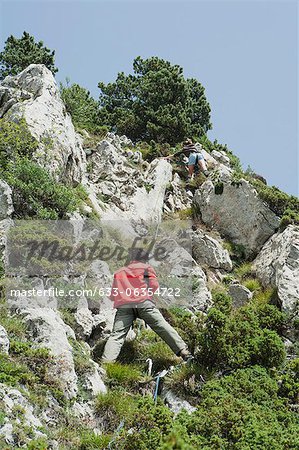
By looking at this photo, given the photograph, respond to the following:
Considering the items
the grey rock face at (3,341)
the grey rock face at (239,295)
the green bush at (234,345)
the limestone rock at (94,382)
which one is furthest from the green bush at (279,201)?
the grey rock face at (3,341)

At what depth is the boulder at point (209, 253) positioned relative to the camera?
1526 centimetres

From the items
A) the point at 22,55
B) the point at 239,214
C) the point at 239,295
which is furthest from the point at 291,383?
the point at 22,55

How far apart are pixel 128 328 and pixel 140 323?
1.23 meters

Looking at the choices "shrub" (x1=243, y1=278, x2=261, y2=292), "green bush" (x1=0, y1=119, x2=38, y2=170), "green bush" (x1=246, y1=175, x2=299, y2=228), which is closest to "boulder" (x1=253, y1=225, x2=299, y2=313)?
"shrub" (x1=243, y1=278, x2=261, y2=292)

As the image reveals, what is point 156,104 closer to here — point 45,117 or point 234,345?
point 45,117

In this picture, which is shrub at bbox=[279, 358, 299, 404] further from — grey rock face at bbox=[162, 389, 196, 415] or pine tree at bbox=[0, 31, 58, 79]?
pine tree at bbox=[0, 31, 58, 79]

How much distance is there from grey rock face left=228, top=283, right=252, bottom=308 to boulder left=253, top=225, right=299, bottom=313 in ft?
2.48

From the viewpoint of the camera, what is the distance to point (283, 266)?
13383 millimetres

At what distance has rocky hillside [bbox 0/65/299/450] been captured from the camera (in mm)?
7242

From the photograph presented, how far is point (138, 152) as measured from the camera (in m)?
21.7

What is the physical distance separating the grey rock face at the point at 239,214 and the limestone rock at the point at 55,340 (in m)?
8.64

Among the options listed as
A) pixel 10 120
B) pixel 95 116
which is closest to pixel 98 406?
pixel 10 120

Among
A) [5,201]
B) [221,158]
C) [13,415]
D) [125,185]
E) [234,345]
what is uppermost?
[221,158]

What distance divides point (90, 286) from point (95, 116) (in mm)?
17444
